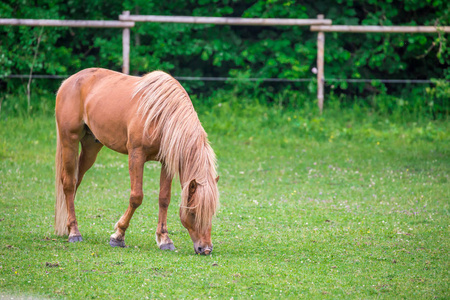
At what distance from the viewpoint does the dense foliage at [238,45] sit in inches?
526

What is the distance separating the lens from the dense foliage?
1337 cm

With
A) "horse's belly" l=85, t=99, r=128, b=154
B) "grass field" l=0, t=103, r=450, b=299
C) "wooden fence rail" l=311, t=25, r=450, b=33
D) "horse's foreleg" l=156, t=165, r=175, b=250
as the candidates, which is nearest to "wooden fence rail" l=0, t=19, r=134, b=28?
"grass field" l=0, t=103, r=450, b=299

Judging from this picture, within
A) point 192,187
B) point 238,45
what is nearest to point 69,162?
point 192,187

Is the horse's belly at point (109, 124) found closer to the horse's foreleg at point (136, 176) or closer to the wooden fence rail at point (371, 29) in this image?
the horse's foreleg at point (136, 176)

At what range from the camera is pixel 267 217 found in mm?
7102

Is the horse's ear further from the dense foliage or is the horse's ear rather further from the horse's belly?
the dense foliage

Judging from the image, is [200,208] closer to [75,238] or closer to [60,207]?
[75,238]

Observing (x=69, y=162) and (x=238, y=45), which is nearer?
(x=69, y=162)

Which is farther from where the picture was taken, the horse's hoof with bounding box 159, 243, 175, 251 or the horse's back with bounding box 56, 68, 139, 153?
the horse's back with bounding box 56, 68, 139, 153

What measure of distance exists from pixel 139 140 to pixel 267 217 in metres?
2.35

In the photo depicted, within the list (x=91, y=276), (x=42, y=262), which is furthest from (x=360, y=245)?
(x=42, y=262)

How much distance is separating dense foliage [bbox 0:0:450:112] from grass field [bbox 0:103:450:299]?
5.44 ft

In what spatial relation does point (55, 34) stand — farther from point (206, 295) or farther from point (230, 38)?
point (206, 295)

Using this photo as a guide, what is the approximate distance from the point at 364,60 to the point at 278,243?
355 inches
